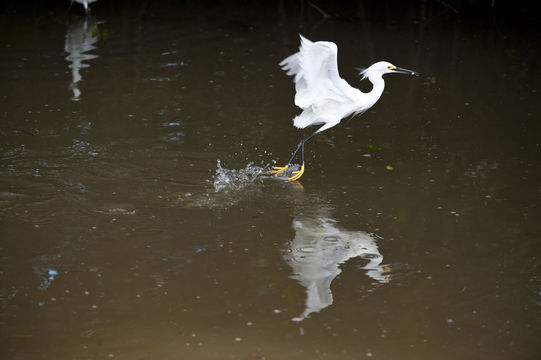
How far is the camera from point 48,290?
13.5ft

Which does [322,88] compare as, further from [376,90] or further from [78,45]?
[78,45]

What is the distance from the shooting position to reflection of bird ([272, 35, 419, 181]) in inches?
205

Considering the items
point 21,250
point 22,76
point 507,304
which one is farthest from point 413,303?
point 22,76

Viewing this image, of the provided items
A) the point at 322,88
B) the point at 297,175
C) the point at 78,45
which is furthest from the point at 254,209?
the point at 78,45

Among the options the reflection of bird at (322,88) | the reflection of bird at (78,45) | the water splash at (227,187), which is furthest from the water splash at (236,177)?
the reflection of bird at (78,45)

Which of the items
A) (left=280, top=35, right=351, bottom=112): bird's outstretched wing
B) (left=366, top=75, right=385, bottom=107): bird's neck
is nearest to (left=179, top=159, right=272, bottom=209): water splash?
(left=280, top=35, right=351, bottom=112): bird's outstretched wing

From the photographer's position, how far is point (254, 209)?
17.4ft

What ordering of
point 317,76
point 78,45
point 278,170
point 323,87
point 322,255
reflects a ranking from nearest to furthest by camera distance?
1. point 322,255
2. point 317,76
3. point 323,87
4. point 278,170
5. point 78,45

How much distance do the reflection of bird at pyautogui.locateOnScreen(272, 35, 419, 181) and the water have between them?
510 millimetres

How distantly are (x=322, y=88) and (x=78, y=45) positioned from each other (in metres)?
5.32

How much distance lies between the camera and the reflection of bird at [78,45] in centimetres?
827

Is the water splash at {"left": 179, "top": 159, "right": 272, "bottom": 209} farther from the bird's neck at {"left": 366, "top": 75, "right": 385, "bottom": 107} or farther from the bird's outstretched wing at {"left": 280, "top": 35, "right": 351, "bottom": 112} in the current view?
the bird's neck at {"left": 366, "top": 75, "right": 385, "bottom": 107}

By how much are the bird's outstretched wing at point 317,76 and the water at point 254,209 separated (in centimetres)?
71

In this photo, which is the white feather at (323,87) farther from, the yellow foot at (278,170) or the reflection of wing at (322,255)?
the reflection of wing at (322,255)
